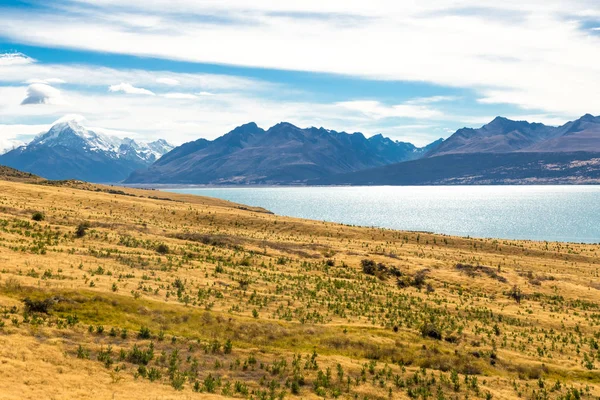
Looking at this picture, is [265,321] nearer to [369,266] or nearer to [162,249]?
[162,249]

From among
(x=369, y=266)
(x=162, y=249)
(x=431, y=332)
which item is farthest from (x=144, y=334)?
(x=369, y=266)

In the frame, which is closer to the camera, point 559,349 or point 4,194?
point 559,349

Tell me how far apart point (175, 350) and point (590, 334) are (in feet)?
122

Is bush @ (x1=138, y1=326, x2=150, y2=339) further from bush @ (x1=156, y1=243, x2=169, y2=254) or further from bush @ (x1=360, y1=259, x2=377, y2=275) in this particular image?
bush @ (x1=360, y1=259, x2=377, y2=275)

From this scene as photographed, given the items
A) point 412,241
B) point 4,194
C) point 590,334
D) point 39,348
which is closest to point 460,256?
point 412,241

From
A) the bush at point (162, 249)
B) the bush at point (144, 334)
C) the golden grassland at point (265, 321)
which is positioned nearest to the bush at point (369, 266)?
the golden grassland at point (265, 321)

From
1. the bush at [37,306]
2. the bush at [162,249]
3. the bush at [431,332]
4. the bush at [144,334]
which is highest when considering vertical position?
the bush at [162,249]

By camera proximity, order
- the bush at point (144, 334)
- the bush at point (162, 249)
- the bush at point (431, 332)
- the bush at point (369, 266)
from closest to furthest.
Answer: the bush at point (144, 334), the bush at point (431, 332), the bush at point (162, 249), the bush at point (369, 266)

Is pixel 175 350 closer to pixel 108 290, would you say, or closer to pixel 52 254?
pixel 108 290

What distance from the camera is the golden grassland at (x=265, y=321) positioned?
26.2 meters

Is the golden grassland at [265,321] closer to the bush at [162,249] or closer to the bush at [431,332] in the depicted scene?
the bush at [431,332]

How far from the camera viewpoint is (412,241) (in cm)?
9944

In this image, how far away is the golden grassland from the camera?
86.0 ft

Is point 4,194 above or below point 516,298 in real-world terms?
above
